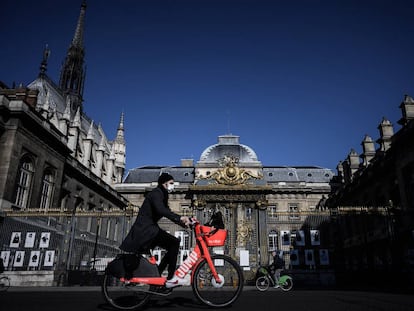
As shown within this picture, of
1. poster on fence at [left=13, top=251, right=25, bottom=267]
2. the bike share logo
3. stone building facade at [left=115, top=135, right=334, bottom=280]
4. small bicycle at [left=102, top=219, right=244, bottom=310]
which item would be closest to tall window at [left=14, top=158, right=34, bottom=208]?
poster on fence at [left=13, top=251, right=25, bottom=267]

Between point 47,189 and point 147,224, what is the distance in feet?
71.1

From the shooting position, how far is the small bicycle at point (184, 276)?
452 cm

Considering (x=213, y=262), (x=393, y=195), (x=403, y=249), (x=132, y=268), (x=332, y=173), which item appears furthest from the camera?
(x=332, y=173)

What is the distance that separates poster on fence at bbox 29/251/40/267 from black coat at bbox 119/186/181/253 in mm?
12994

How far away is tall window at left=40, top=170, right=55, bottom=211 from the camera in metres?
22.7

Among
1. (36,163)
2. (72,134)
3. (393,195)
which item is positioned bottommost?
(393,195)

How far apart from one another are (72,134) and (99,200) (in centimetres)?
818

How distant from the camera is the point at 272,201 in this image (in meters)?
40.5

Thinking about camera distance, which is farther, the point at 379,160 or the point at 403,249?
the point at 379,160

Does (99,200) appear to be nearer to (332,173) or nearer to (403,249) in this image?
(403,249)

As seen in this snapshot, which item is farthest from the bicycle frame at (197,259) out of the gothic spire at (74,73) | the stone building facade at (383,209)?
the gothic spire at (74,73)

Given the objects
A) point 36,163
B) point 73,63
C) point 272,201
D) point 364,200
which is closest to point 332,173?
point 272,201

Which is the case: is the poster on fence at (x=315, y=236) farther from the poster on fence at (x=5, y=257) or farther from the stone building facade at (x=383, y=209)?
the poster on fence at (x=5, y=257)

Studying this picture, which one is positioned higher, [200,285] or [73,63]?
[73,63]
